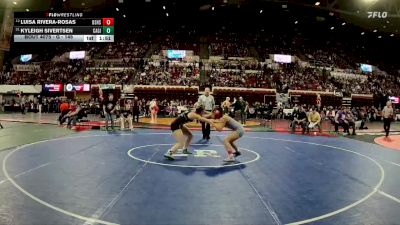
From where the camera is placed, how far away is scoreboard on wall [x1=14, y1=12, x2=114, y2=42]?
1428cm

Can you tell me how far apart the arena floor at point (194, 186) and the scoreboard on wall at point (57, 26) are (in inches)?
231

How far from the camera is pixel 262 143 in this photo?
1159 centimetres

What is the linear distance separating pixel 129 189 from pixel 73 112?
11351mm

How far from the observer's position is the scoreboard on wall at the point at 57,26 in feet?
46.9

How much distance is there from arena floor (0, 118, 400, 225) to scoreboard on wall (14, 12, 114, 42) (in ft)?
19.3

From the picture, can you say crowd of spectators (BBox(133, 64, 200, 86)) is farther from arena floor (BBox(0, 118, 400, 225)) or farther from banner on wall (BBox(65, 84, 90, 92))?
arena floor (BBox(0, 118, 400, 225))

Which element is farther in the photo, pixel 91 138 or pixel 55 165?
pixel 91 138

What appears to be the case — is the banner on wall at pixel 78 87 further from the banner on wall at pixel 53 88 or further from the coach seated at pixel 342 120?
the coach seated at pixel 342 120

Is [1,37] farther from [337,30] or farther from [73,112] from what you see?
[337,30]

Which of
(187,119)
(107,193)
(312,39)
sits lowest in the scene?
(107,193)

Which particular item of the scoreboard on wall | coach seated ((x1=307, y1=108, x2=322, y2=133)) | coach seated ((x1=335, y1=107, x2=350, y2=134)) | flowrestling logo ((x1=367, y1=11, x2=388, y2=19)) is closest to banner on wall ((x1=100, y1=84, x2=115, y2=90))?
the scoreboard on wall

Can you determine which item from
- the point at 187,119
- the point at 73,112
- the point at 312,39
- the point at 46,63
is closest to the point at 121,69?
the point at 46,63

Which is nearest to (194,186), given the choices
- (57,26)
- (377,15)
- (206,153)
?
(206,153)

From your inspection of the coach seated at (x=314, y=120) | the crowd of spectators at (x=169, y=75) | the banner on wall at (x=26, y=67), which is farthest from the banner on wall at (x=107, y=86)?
the coach seated at (x=314, y=120)
